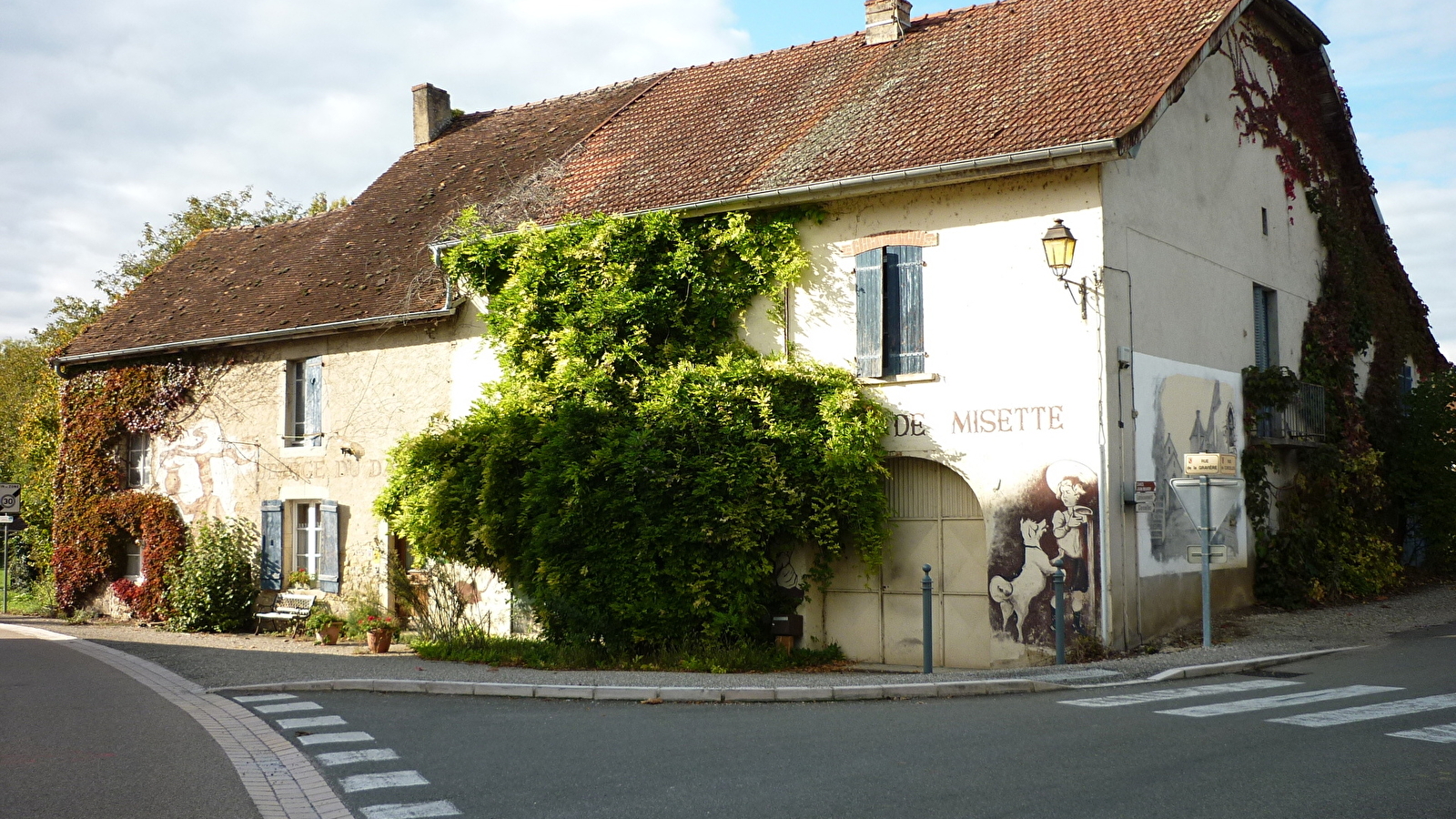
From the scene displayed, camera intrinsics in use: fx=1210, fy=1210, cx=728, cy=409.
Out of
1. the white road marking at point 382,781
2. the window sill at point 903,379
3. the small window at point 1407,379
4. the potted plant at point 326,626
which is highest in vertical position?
the small window at point 1407,379

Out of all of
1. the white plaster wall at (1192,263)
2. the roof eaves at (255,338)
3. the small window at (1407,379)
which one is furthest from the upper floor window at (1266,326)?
the roof eaves at (255,338)

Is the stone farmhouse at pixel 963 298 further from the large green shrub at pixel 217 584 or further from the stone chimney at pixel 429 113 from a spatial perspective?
the stone chimney at pixel 429 113

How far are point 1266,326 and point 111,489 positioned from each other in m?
19.8

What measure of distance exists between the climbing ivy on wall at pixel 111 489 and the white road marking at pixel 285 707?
38.4ft

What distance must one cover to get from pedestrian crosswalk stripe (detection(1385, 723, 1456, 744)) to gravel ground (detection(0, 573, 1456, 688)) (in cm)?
315

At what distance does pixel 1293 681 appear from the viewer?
33.7 feet

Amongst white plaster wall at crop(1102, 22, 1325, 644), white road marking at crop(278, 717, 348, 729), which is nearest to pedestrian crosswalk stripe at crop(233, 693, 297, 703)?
white road marking at crop(278, 717, 348, 729)

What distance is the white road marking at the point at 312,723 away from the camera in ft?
30.4

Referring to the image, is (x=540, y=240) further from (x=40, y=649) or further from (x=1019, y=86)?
(x=40, y=649)

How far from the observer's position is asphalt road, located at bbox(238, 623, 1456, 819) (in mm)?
6023

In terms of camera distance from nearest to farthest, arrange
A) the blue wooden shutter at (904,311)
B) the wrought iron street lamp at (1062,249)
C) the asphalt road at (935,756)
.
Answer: the asphalt road at (935,756) → the wrought iron street lamp at (1062,249) → the blue wooden shutter at (904,311)

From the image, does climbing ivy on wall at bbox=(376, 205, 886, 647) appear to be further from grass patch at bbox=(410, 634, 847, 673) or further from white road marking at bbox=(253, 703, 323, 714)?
white road marking at bbox=(253, 703, 323, 714)

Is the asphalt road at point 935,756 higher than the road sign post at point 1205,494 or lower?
lower

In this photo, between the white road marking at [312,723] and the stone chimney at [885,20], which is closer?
the white road marking at [312,723]
